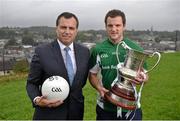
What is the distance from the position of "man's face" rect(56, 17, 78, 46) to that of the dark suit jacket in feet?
0.55

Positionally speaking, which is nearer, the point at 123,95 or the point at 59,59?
Result: the point at 123,95

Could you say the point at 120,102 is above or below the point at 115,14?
below

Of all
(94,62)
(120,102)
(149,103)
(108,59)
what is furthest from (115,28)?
(149,103)

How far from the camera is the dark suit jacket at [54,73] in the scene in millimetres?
4164

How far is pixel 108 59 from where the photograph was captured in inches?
167

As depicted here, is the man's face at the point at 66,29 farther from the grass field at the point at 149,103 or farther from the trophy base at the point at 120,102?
the grass field at the point at 149,103

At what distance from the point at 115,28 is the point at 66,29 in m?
0.51

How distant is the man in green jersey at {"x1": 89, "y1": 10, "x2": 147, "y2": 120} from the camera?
4.19 meters

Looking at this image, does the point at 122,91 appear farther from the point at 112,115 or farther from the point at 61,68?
the point at 61,68

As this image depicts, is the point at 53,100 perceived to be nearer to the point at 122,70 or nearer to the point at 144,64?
the point at 122,70

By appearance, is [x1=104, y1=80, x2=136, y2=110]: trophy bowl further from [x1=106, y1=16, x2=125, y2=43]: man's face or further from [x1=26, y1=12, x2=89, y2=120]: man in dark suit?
[x1=106, y1=16, x2=125, y2=43]: man's face

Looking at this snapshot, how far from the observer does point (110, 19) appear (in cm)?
417

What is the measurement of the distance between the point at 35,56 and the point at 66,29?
0.45m

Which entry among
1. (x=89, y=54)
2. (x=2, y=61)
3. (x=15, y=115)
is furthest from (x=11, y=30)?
(x=89, y=54)
